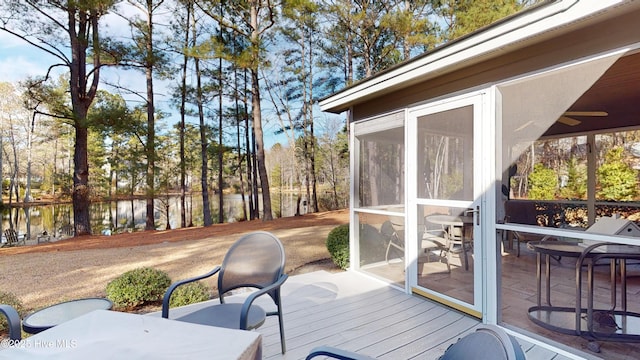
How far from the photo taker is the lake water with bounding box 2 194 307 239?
13.9 m

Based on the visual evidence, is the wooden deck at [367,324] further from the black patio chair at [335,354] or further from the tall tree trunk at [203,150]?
the tall tree trunk at [203,150]

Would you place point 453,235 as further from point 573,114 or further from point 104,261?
point 104,261

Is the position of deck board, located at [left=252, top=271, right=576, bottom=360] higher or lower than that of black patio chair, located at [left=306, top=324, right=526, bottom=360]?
lower

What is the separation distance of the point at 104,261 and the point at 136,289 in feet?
10.0

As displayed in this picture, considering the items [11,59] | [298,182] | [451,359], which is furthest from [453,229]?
[11,59]

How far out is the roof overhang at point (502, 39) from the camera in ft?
6.23

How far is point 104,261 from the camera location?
5.66 m

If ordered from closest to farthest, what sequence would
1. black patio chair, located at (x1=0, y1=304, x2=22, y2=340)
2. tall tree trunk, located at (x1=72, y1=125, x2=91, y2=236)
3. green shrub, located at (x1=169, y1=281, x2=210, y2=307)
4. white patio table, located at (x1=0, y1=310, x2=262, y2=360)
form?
white patio table, located at (x1=0, y1=310, x2=262, y2=360) → black patio chair, located at (x1=0, y1=304, x2=22, y2=340) → green shrub, located at (x1=169, y1=281, x2=210, y2=307) → tall tree trunk, located at (x1=72, y1=125, x2=91, y2=236)

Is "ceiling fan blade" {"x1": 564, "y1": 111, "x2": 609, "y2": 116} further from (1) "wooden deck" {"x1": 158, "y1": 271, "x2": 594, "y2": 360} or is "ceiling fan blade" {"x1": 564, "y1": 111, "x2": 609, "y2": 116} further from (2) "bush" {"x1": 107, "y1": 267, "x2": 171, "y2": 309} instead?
(2) "bush" {"x1": 107, "y1": 267, "x2": 171, "y2": 309}

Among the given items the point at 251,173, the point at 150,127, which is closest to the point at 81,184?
the point at 150,127

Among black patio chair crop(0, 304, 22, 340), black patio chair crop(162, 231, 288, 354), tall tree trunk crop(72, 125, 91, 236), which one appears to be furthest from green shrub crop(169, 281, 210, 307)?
tall tree trunk crop(72, 125, 91, 236)

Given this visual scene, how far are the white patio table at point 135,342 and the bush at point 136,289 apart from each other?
7.11 ft

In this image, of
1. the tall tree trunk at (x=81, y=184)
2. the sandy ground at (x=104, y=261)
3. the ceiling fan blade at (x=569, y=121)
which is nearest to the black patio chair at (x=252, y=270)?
the sandy ground at (x=104, y=261)

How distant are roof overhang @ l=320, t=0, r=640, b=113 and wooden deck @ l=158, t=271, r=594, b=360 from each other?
237 cm
